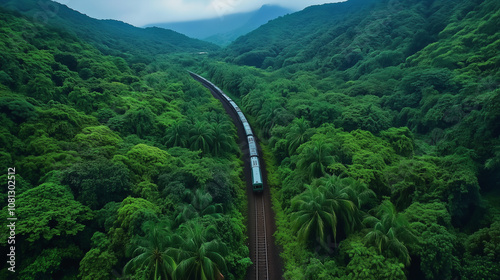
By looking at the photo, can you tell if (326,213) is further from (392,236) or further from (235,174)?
(235,174)

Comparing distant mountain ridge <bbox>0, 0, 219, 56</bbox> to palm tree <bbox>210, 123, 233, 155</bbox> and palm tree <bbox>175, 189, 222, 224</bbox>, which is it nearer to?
palm tree <bbox>210, 123, 233, 155</bbox>

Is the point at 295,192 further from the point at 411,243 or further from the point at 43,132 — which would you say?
the point at 43,132

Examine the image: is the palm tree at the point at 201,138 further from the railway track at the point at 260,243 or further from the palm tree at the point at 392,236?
the palm tree at the point at 392,236

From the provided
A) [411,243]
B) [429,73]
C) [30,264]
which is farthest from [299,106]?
[30,264]

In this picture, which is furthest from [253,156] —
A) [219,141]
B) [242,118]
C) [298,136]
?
[242,118]

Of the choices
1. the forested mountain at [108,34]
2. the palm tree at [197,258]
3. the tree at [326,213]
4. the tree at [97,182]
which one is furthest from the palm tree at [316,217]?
the forested mountain at [108,34]
